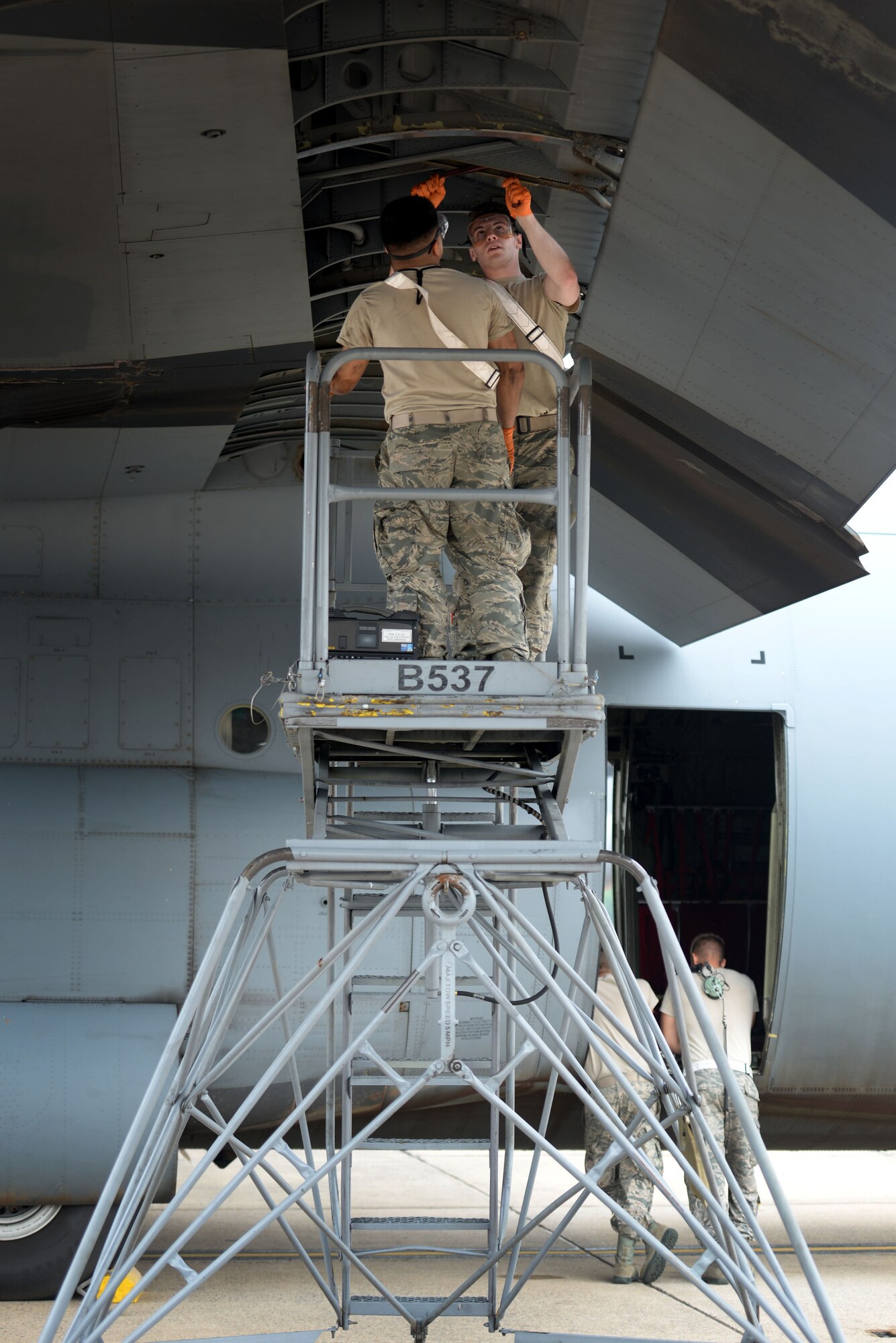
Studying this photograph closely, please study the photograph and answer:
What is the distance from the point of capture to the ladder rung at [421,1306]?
5.99 meters

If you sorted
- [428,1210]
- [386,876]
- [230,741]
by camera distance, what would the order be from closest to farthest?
[386,876] < [230,741] < [428,1210]

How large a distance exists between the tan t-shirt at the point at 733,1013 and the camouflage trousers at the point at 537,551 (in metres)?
3.55

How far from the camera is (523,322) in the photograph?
5691 mm

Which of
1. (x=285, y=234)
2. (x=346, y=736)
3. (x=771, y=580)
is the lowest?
(x=346, y=736)

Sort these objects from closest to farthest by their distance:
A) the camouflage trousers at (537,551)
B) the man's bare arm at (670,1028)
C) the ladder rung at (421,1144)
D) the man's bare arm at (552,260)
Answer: the man's bare arm at (552,260) < the camouflage trousers at (537,551) < the ladder rung at (421,1144) < the man's bare arm at (670,1028)

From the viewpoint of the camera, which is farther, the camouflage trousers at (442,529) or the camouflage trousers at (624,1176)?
the camouflage trousers at (624,1176)

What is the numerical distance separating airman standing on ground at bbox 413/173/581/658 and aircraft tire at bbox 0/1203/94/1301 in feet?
14.0

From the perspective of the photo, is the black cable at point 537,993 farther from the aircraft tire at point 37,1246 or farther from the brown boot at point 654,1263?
the aircraft tire at point 37,1246

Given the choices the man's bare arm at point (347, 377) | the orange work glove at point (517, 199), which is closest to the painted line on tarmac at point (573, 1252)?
the man's bare arm at point (347, 377)

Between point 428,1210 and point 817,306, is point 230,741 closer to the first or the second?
point 817,306

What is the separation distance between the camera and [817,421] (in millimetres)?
5555

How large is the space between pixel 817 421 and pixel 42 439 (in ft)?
14.1

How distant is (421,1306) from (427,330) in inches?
171

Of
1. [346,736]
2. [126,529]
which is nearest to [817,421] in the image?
[346,736]
